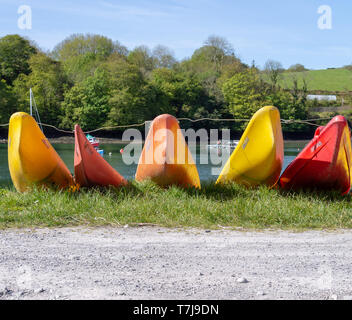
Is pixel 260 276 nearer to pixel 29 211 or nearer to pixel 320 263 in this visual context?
pixel 320 263

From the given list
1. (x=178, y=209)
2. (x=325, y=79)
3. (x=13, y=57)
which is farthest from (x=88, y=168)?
(x=325, y=79)

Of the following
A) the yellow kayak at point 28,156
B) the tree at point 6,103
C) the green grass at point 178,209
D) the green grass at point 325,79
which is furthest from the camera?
the green grass at point 325,79

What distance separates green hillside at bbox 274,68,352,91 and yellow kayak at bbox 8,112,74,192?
288ft

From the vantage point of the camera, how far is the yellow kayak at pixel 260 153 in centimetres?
781

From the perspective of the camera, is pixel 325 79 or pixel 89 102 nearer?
pixel 89 102

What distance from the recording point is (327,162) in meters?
7.67

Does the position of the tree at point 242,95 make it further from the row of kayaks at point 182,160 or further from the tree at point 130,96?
the row of kayaks at point 182,160

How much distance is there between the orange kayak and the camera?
309 inches


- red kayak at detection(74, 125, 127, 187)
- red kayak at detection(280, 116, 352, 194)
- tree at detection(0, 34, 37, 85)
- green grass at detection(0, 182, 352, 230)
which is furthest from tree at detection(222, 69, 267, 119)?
green grass at detection(0, 182, 352, 230)

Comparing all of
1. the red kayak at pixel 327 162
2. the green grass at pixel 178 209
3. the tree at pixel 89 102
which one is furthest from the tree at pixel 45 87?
the red kayak at pixel 327 162

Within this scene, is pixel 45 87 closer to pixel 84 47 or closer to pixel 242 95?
pixel 84 47

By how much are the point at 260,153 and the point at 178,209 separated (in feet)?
7.27

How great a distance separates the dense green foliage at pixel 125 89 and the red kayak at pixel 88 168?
63.8m
